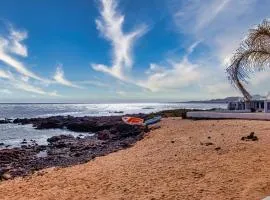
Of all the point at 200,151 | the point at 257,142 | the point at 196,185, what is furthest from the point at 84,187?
the point at 257,142

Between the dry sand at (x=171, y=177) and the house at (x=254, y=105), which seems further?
the house at (x=254, y=105)

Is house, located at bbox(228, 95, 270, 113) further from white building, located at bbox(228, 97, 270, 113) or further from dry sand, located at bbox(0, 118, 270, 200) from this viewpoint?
dry sand, located at bbox(0, 118, 270, 200)

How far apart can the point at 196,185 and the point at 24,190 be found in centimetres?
667

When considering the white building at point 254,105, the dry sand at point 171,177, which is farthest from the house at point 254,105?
the dry sand at point 171,177

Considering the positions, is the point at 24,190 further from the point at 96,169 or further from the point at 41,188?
the point at 96,169

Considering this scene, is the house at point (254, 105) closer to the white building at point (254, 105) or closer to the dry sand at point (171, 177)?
the white building at point (254, 105)

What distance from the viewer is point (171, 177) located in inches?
539

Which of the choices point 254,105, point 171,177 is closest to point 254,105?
point 254,105

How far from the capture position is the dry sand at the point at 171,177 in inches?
454

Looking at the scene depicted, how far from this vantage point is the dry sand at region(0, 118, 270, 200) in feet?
37.9

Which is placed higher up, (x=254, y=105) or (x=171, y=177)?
(x=254, y=105)

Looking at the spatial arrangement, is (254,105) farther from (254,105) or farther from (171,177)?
(171,177)

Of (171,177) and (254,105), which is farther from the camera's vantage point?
(254,105)

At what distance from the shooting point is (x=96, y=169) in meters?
17.3
